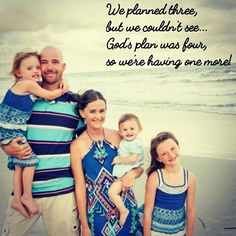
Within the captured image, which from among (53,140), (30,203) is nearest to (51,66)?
(53,140)

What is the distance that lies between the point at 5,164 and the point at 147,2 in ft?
3.72

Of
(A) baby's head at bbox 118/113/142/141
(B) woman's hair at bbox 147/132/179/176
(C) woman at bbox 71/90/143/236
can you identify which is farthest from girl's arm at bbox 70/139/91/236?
(B) woman's hair at bbox 147/132/179/176

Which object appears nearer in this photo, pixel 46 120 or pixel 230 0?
pixel 46 120

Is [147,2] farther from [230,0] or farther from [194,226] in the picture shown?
[194,226]

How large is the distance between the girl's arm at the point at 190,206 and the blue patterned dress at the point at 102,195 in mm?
288

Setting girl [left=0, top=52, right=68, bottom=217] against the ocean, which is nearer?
girl [left=0, top=52, right=68, bottom=217]

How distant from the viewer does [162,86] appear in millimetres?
1900

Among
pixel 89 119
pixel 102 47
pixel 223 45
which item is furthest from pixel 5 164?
pixel 223 45

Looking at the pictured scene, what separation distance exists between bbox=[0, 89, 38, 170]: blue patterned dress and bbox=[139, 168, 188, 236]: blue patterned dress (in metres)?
0.65

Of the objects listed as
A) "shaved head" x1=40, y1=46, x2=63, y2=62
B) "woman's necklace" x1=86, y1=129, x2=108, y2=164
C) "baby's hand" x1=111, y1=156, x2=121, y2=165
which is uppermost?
"shaved head" x1=40, y1=46, x2=63, y2=62

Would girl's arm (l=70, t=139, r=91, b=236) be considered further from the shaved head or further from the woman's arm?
the shaved head

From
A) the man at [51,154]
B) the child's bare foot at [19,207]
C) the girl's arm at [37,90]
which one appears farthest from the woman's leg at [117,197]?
the girl's arm at [37,90]

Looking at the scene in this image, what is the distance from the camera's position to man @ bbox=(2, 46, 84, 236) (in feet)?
5.77

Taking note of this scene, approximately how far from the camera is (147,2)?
188 centimetres
